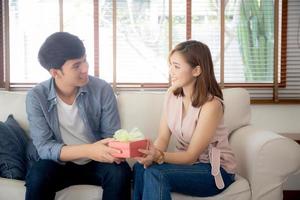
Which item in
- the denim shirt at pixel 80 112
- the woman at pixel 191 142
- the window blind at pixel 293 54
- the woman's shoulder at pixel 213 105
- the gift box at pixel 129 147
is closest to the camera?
the gift box at pixel 129 147

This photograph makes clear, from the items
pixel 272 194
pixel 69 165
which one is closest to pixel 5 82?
pixel 69 165

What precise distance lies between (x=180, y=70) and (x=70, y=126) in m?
0.59

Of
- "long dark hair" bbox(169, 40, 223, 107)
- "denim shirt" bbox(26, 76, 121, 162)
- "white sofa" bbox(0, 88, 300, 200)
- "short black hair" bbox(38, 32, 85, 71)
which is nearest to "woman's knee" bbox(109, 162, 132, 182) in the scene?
"white sofa" bbox(0, 88, 300, 200)

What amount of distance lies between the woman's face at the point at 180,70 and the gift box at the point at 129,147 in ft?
1.16

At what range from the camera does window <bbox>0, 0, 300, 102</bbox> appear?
3.24 m

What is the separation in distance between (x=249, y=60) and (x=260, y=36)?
206 millimetres

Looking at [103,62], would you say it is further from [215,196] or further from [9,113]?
[215,196]

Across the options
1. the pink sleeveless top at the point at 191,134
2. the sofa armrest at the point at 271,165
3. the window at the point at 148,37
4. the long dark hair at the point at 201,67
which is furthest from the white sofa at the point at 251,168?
the window at the point at 148,37

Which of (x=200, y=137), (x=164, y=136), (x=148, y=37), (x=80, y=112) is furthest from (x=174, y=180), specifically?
(x=148, y=37)

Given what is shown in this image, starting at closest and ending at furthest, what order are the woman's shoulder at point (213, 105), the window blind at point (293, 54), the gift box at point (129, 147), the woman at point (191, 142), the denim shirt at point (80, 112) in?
the gift box at point (129, 147) → the woman at point (191, 142) → the woman's shoulder at point (213, 105) → the denim shirt at point (80, 112) → the window blind at point (293, 54)

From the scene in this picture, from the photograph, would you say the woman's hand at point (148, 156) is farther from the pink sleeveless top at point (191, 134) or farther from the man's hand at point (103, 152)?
the pink sleeveless top at point (191, 134)

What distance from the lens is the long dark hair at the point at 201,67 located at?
1844mm

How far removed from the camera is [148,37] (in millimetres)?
3279

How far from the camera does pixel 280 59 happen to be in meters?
3.22
